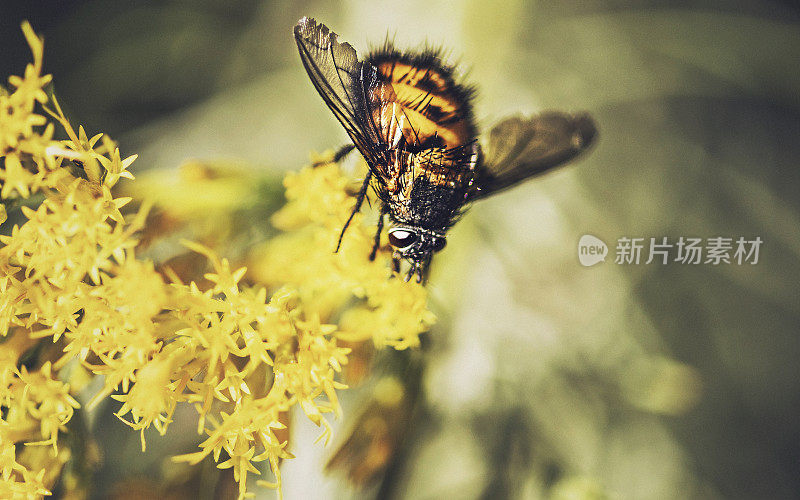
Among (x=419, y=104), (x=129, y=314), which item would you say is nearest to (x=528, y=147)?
(x=419, y=104)

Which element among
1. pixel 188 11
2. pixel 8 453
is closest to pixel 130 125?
pixel 188 11

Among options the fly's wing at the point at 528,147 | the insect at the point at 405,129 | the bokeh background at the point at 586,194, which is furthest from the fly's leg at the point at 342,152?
the bokeh background at the point at 586,194

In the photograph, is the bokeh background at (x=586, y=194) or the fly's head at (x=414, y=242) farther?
the bokeh background at (x=586, y=194)

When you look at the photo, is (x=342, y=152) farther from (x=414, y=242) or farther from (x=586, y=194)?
(x=586, y=194)

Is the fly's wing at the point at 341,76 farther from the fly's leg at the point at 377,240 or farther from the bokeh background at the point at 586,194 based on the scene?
the bokeh background at the point at 586,194

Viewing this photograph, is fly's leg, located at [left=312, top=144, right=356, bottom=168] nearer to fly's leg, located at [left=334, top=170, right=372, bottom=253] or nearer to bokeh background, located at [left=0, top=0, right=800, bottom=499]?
fly's leg, located at [left=334, top=170, right=372, bottom=253]

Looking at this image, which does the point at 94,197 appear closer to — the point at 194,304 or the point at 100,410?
the point at 194,304
